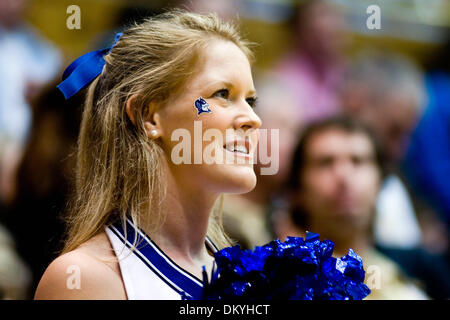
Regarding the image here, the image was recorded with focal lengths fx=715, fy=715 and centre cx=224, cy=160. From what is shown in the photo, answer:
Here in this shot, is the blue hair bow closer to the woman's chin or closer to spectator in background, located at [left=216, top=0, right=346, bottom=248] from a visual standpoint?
the woman's chin

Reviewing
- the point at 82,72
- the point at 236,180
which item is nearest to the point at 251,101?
the point at 236,180

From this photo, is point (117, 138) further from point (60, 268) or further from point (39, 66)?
point (39, 66)

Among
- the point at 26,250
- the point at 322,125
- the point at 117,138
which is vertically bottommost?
the point at 26,250

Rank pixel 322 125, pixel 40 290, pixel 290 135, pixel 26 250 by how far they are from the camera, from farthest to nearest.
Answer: pixel 290 135 → pixel 322 125 → pixel 26 250 → pixel 40 290

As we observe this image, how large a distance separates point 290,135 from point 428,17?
2668 mm

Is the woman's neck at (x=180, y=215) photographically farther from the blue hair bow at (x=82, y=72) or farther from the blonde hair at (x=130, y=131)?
the blue hair bow at (x=82, y=72)

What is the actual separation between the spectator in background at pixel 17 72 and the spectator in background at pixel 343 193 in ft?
5.08

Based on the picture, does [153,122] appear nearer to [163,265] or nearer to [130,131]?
[130,131]

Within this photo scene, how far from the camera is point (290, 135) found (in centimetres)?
450

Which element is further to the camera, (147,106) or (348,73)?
(348,73)

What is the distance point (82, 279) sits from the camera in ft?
5.85

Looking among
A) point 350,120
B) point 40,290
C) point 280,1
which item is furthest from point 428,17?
point 40,290

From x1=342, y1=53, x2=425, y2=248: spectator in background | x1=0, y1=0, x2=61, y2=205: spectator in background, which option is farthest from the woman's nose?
x1=342, y1=53, x2=425, y2=248: spectator in background

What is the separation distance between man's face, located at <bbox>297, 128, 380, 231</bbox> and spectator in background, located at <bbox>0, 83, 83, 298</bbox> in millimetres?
1168
